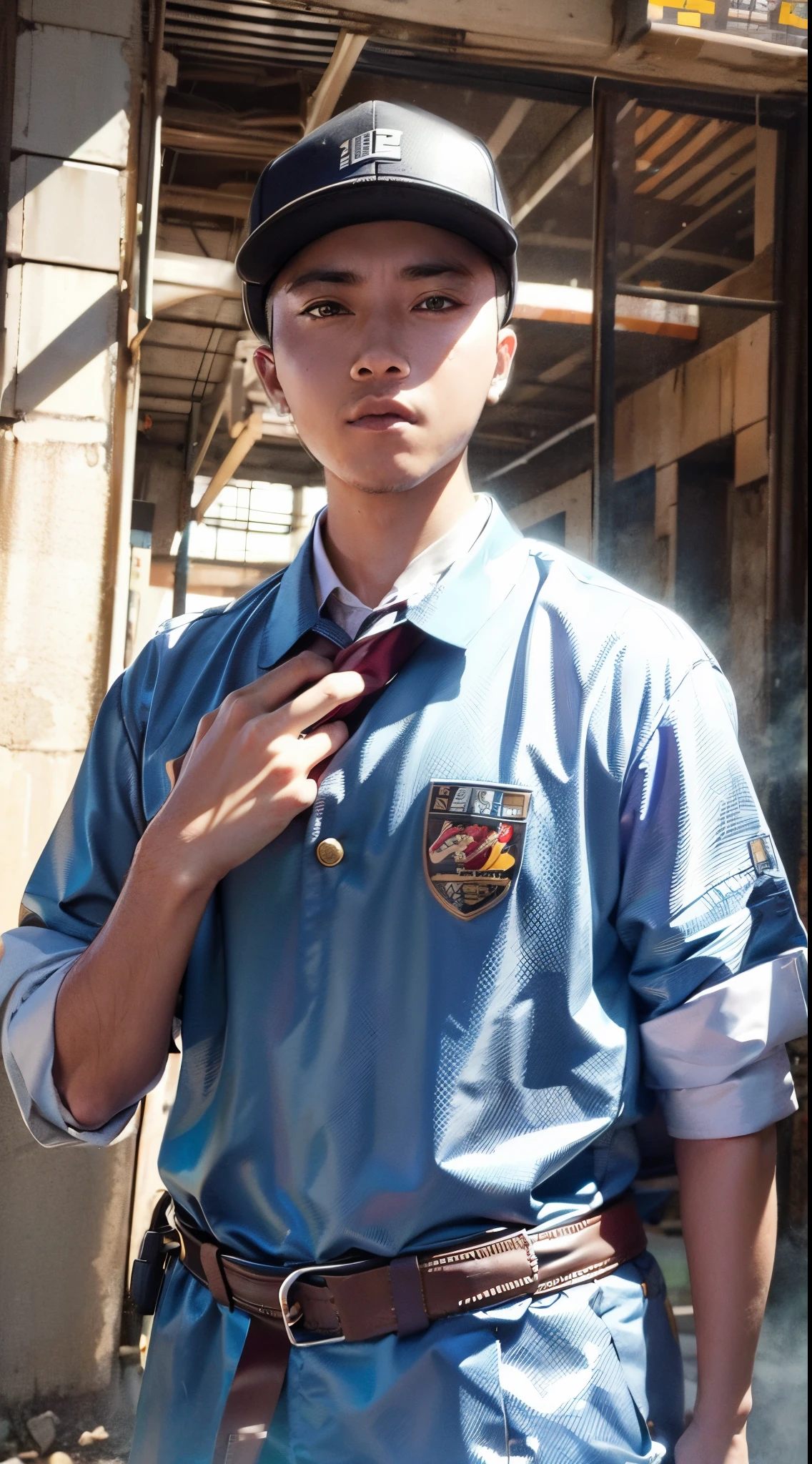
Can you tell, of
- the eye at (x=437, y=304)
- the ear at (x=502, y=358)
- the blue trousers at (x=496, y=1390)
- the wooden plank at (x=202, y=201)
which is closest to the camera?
the blue trousers at (x=496, y=1390)

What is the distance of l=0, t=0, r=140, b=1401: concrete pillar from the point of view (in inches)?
105

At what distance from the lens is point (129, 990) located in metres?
1.29

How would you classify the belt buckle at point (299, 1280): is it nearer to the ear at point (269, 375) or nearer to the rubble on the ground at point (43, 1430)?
the ear at point (269, 375)

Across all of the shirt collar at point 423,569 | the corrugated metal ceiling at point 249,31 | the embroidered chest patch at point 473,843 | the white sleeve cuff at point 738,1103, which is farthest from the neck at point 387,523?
the corrugated metal ceiling at point 249,31

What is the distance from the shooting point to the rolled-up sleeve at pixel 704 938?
4.13 feet

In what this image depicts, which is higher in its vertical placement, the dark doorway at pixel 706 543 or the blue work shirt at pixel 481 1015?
the dark doorway at pixel 706 543

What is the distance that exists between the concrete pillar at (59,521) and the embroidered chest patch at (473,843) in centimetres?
170

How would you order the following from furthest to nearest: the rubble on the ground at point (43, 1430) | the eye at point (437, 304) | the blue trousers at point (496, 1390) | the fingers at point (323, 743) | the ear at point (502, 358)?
the rubble on the ground at point (43, 1430)
the ear at point (502, 358)
the eye at point (437, 304)
the fingers at point (323, 743)
the blue trousers at point (496, 1390)

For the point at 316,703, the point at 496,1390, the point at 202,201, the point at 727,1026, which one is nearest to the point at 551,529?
the point at 202,201

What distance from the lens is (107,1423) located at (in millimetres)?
2713

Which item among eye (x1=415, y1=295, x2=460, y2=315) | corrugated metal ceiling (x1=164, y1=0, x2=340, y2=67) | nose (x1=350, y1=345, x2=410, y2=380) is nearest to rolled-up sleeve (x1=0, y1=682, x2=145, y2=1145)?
nose (x1=350, y1=345, x2=410, y2=380)

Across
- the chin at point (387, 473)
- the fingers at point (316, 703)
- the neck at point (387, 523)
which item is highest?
the chin at point (387, 473)

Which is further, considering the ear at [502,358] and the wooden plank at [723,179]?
the wooden plank at [723,179]

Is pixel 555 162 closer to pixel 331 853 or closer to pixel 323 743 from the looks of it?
pixel 323 743
